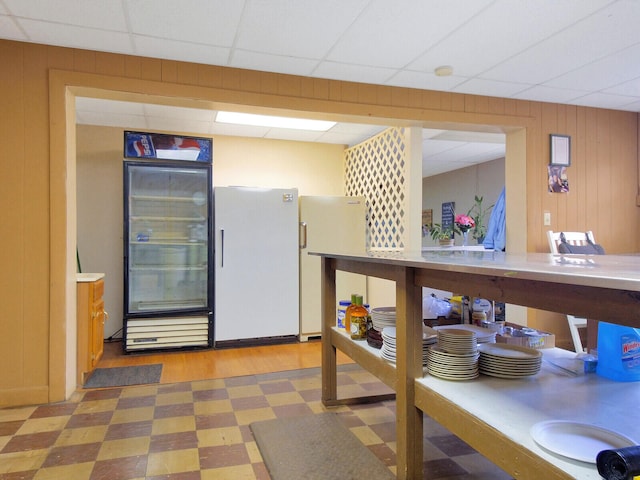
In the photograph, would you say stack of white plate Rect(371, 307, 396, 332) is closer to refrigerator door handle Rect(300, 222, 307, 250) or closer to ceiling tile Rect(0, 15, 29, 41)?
refrigerator door handle Rect(300, 222, 307, 250)

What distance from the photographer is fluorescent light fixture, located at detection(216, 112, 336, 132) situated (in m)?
3.82

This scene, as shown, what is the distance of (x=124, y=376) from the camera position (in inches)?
120

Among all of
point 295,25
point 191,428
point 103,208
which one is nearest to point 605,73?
point 295,25

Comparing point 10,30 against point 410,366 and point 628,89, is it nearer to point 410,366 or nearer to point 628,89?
point 410,366

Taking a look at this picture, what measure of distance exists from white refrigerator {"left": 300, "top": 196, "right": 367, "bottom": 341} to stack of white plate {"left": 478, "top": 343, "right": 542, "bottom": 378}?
2655mm

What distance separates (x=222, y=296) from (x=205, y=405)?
148cm

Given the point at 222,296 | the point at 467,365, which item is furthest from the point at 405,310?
the point at 222,296

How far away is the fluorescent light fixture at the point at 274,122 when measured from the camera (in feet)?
12.5

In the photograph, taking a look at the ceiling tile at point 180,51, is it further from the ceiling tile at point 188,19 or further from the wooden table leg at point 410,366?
the wooden table leg at point 410,366

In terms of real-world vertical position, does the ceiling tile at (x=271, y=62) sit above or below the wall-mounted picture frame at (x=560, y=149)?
above

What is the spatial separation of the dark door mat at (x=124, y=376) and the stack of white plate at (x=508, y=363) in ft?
7.52

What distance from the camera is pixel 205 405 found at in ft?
8.23

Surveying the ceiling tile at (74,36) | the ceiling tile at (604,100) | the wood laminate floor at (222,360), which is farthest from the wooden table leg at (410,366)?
the ceiling tile at (604,100)

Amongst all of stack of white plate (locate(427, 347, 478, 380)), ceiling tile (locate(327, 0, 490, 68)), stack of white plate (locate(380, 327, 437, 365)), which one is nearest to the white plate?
stack of white plate (locate(427, 347, 478, 380))
